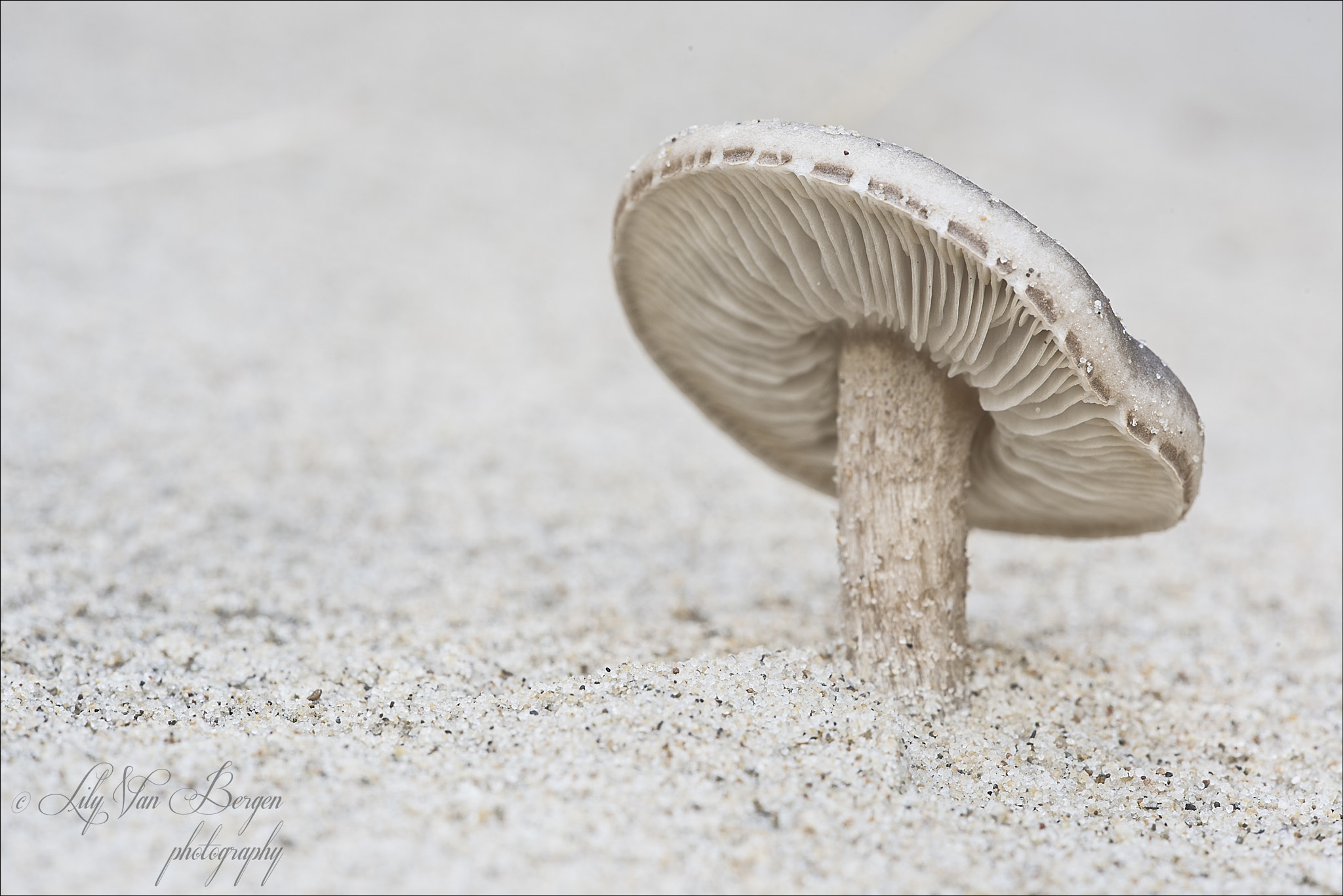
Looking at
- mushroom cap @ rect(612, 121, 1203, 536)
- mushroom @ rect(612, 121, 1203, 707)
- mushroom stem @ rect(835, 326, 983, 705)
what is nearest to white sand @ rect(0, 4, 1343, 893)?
mushroom stem @ rect(835, 326, 983, 705)

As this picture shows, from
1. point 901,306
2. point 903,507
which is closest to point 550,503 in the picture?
point 903,507

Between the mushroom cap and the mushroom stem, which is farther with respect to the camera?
the mushroom stem

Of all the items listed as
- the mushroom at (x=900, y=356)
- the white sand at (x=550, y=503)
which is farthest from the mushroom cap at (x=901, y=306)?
the white sand at (x=550, y=503)

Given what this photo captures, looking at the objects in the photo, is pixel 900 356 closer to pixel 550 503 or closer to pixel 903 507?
pixel 903 507

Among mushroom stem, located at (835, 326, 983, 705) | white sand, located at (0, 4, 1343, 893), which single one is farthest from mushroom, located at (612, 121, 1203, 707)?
white sand, located at (0, 4, 1343, 893)

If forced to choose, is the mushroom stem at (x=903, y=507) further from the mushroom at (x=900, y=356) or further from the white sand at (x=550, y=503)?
the white sand at (x=550, y=503)

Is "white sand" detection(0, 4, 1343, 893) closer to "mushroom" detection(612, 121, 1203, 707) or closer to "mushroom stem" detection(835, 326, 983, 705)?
"mushroom stem" detection(835, 326, 983, 705)

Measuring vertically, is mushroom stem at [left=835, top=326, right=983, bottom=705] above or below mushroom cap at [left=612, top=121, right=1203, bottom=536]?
below
